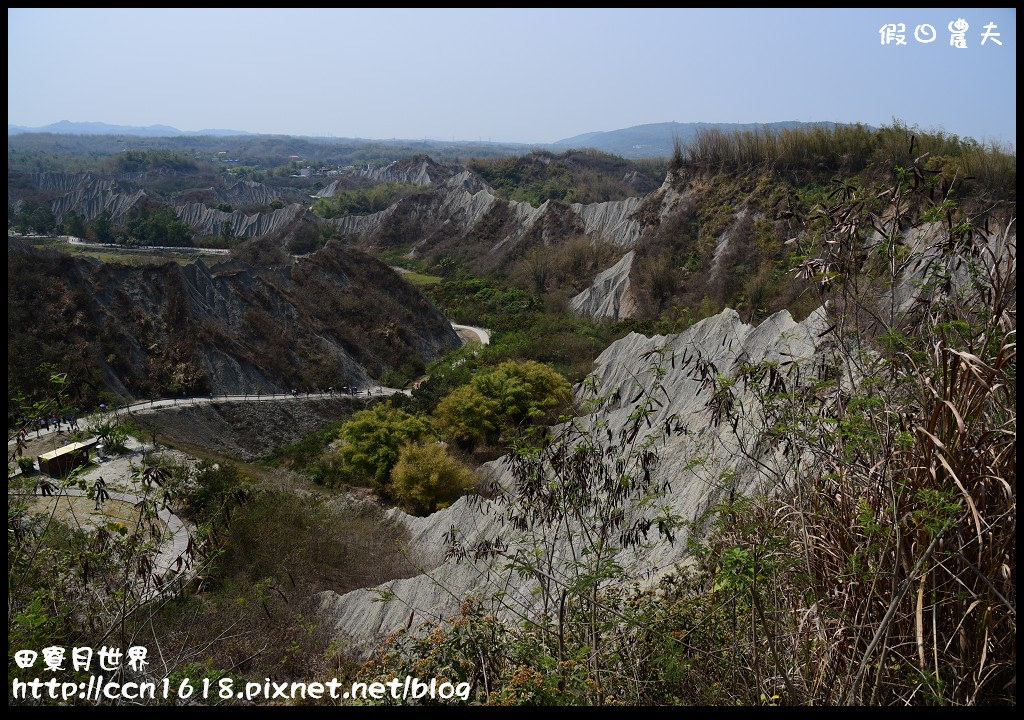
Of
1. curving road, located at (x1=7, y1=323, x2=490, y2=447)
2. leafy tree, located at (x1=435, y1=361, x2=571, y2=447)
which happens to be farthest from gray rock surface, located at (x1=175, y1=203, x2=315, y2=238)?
leafy tree, located at (x1=435, y1=361, x2=571, y2=447)

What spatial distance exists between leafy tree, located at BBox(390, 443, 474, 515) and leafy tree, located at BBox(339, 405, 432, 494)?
106cm

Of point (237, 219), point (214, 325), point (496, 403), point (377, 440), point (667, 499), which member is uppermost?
point (237, 219)

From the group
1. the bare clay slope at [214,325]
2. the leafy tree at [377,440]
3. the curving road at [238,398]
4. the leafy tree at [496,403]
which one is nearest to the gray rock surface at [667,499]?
the leafy tree at [496,403]

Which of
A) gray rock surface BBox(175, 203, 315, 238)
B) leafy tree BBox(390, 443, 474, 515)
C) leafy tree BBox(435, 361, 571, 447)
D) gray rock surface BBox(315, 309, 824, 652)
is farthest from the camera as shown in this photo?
gray rock surface BBox(175, 203, 315, 238)

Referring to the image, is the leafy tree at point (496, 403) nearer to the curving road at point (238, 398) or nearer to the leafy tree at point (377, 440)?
the leafy tree at point (377, 440)

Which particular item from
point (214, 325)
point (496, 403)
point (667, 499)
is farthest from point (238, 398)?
point (667, 499)

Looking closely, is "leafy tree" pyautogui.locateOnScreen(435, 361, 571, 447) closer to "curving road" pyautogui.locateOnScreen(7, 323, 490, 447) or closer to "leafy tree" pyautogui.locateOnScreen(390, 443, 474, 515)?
"leafy tree" pyautogui.locateOnScreen(390, 443, 474, 515)

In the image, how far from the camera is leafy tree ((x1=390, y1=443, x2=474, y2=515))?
48.7 feet

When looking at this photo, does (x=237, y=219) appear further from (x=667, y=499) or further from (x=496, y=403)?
(x=667, y=499)

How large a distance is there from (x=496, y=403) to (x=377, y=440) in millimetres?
3296

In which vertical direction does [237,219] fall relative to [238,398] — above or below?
above

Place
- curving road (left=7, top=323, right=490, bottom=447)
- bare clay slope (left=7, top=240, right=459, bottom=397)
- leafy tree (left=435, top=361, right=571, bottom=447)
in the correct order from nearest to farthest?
leafy tree (left=435, top=361, right=571, bottom=447)
curving road (left=7, top=323, right=490, bottom=447)
bare clay slope (left=7, top=240, right=459, bottom=397)

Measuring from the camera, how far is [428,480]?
14820 mm
